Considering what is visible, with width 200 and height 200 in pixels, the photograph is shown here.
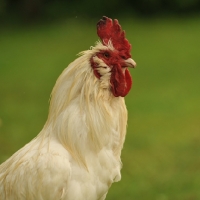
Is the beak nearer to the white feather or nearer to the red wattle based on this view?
the red wattle

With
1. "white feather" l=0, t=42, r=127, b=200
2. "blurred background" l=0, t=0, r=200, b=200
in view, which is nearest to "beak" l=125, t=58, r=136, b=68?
"white feather" l=0, t=42, r=127, b=200

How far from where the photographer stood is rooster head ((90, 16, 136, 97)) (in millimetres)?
4762

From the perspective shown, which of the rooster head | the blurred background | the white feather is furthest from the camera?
the blurred background

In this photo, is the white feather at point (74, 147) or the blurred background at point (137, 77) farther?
the blurred background at point (137, 77)

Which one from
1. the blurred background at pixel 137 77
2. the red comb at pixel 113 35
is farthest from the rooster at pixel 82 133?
the blurred background at pixel 137 77

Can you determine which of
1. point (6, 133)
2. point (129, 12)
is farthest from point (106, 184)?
point (129, 12)

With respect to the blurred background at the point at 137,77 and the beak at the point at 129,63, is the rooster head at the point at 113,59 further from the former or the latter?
the blurred background at the point at 137,77

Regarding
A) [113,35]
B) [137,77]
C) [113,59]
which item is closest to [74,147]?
[113,59]

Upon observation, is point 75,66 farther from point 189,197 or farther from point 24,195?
point 189,197

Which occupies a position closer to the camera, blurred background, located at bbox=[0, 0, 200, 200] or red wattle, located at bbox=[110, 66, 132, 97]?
red wattle, located at bbox=[110, 66, 132, 97]

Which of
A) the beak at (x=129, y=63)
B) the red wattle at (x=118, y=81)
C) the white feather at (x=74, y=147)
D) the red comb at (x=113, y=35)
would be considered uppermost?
the red comb at (x=113, y=35)

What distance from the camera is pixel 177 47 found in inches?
602

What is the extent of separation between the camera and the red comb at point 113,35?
485cm

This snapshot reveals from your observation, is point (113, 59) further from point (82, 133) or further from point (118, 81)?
point (82, 133)
